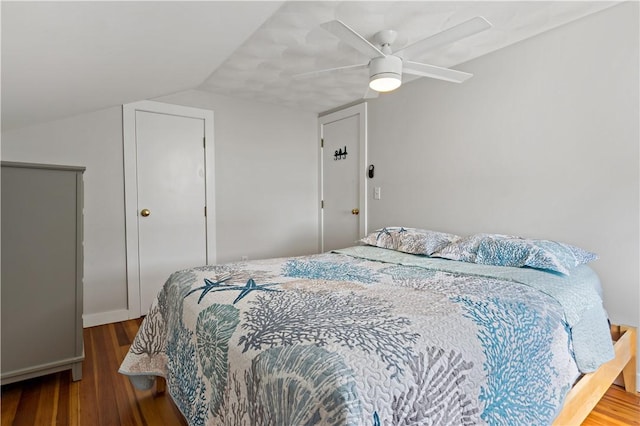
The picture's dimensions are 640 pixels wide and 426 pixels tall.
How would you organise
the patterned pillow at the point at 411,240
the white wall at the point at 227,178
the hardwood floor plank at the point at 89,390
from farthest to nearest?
the white wall at the point at 227,178, the patterned pillow at the point at 411,240, the hardwood floor plank at the point at 89,390

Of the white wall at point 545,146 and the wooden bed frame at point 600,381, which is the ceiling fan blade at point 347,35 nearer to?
the white wall at point 545,146

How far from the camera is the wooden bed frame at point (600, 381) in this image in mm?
1338

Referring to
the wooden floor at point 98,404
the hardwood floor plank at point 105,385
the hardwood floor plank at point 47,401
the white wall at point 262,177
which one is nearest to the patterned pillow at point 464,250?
the wooden floor at point 98,404

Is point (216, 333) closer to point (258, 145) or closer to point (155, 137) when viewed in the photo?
point (155, 137)

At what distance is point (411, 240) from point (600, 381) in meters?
1.20

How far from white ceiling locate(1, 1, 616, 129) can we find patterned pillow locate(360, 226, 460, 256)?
4.34 ft

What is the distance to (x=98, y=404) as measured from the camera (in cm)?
171

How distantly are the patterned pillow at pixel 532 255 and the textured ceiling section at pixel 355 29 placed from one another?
1.34 metres

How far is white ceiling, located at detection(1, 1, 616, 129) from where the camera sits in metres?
1.17

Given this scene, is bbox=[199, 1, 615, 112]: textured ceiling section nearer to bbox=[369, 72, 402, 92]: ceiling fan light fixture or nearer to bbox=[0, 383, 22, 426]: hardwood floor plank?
bbox=[369, 72, 402, 92]: ceiling fan light fixture

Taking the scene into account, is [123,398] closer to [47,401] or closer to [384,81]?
[47,401]

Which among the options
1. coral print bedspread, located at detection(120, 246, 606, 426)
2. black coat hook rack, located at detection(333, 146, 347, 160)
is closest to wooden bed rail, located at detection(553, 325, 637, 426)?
coral print bedspread, located at detection(120, 246, 606, 426)

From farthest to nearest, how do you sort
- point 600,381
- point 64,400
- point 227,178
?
1. point 227,178
2. point 64,400
3. point 600,381

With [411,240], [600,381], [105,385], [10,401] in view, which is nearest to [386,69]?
[411,240]
